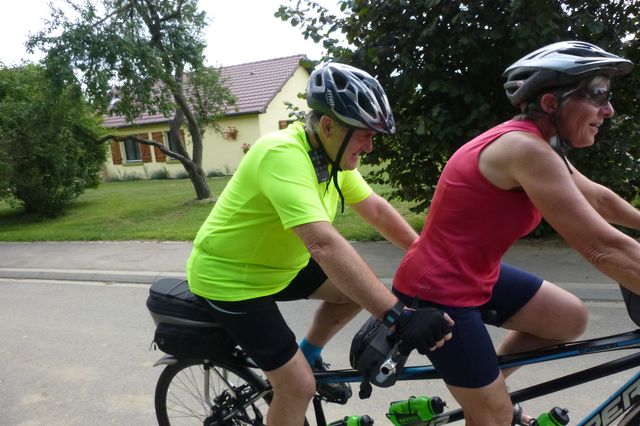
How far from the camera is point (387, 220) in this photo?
2566mm

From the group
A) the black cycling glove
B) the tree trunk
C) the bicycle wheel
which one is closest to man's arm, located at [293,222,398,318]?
the black cycling glove

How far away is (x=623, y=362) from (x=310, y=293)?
1.31m

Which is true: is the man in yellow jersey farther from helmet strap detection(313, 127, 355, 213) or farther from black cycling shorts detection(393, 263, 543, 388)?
black cycling shorts detection(393, 263, 543, 388)

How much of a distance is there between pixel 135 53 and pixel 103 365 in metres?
9.74

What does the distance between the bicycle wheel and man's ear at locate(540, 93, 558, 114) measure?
1.69 m

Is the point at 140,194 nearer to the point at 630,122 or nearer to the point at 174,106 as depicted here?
the point at 174,106

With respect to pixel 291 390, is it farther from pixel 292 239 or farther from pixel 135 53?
pixel 135 53

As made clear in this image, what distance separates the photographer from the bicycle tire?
6.51 feet

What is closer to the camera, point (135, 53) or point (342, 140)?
point (342, 140)

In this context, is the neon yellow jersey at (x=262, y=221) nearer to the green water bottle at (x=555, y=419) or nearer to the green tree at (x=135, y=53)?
the green water bottle at (x=555, y=419)

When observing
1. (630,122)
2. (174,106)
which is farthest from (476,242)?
(174,106)

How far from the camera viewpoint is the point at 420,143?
6.61m

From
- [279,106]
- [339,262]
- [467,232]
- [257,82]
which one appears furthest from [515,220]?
[257,82]

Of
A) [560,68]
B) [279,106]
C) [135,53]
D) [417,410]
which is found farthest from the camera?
[279,106]
